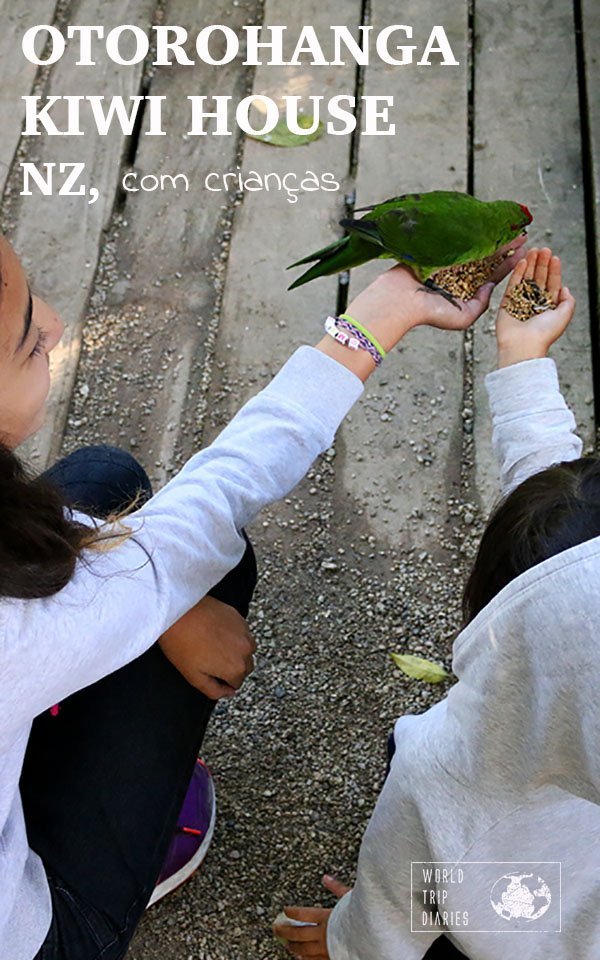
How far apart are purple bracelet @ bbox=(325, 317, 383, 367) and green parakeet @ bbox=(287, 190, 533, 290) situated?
7.2 inches

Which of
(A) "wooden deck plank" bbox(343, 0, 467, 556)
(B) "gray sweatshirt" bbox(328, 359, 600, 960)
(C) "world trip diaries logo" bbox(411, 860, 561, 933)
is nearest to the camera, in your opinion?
(B) "gray sweatshirt" bbox(328, 359, 600, 960)

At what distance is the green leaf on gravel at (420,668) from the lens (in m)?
1.68

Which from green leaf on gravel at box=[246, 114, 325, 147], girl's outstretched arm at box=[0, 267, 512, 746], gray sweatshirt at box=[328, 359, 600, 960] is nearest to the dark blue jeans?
girl's outstretched arm at box=[0, 267, 512, 746]

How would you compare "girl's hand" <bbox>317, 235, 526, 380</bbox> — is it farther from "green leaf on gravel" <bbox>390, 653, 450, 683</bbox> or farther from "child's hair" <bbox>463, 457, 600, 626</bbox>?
"green leaf on gravel" <bbox>390, 653, 450, 683</bbox>

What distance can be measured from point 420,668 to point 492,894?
0.63 m

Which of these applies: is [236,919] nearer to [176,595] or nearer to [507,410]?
[176,595]

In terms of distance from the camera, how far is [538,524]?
981 millimetres

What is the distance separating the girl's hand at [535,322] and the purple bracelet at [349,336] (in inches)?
6.8

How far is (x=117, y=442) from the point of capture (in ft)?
6.51

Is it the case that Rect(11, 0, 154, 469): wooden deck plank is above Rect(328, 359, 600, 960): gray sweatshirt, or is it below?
above

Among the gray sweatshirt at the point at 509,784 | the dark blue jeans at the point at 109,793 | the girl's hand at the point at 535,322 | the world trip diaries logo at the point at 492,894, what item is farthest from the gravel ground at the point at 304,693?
the girl's hand at the point at 535,322

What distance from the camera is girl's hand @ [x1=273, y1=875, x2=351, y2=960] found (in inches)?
55.9

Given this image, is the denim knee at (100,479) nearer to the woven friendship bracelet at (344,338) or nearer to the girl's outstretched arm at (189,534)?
the girl's outstretched arm at (189,534)

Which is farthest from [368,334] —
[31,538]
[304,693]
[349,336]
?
[304,693]
